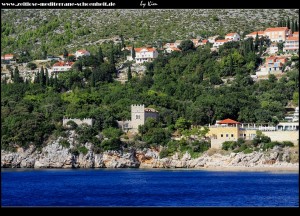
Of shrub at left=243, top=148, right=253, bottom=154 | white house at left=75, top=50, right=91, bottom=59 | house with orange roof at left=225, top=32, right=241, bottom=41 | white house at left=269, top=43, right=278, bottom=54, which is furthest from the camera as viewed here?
white house at left=75, top=50, right=91, bottom=59

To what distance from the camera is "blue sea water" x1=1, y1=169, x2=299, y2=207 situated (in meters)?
25.4

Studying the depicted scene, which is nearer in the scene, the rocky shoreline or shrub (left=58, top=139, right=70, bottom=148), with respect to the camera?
the rocky shoreline

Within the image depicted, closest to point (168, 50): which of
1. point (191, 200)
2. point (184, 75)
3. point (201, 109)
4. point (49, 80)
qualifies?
point (184, 75)

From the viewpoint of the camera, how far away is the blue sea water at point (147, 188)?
83.5ft

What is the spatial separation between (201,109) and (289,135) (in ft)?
18.9

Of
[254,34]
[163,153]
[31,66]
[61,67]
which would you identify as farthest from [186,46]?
[163,153]

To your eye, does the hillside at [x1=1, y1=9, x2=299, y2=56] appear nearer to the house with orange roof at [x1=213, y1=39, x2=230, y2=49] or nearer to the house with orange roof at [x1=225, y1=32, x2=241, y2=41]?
the house with orange roof at [x1=225, y1=32, x2=241, y2=41]

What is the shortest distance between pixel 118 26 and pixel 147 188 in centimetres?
5020

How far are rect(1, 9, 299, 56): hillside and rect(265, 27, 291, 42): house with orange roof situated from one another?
655 centimetres

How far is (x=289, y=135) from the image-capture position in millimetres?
43844

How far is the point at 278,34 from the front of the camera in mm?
66250

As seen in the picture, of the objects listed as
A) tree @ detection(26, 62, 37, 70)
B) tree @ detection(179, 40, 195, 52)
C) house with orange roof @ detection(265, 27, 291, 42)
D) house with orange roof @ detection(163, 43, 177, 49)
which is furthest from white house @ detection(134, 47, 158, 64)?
house with orange roof @ detection(265, 27, 291, 42)

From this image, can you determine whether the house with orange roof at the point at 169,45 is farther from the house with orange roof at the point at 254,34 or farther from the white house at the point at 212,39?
the house with orange roof at the point at 254,34

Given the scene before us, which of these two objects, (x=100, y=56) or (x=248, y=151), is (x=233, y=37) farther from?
(x=248, y=151)
